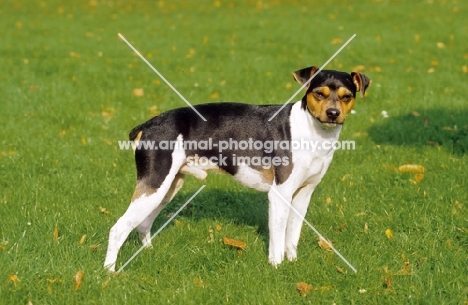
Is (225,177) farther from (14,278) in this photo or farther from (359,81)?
(14,278)

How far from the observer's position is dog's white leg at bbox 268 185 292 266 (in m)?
4.62

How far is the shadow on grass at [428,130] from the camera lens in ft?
24.9

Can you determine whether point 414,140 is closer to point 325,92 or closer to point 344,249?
point 344,249

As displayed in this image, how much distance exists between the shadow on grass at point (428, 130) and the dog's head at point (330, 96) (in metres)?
3.42

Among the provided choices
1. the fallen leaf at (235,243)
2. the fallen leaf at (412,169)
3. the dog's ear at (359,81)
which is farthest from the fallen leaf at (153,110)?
the dog's ear at (359,81)

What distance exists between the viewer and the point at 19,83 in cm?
1053

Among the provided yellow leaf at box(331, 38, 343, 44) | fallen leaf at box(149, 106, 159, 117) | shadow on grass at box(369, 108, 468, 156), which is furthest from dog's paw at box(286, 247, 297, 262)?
yellow leaf at box(331, 38, 343, 44)

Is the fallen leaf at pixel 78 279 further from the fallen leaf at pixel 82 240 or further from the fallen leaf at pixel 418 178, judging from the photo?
the fallen leaf at pixel 418 178

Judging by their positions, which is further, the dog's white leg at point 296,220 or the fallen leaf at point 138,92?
the fallen leaf at point 138,92

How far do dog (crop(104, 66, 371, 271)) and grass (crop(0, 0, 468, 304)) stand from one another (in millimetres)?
431

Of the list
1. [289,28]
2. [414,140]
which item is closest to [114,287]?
[414,140]

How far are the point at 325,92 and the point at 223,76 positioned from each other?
7.07 meters

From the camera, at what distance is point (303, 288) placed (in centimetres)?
421

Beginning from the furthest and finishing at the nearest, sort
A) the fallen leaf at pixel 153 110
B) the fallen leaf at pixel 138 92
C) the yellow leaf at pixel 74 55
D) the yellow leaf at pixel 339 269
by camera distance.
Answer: the yellow leaf at pixel 74 55, the fallen leaf at pixel 138 92, the fallen leaf at pixel 153 110, the yellow leaf at pixel 339 269
